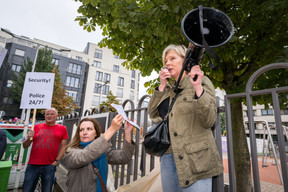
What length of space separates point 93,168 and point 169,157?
43.9 inches

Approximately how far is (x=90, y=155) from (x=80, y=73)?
132ft

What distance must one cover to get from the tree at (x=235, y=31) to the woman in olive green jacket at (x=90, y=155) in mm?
1833

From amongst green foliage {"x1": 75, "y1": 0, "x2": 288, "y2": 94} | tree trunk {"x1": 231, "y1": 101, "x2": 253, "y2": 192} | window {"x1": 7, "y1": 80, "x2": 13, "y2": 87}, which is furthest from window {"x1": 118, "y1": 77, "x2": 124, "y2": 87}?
tree trunk {"x1": 231, "y1": 101, "x2": 253, "y2": 192}

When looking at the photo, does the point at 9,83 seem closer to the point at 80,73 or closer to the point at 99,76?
the point at 80,73

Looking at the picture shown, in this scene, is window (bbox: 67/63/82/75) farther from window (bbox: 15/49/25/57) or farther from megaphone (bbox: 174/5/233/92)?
megaphone (bbox: 174/5/233/92)

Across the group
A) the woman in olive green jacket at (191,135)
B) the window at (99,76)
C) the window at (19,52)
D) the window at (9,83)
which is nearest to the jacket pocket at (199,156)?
the woman in olive green jacket at (191,135)

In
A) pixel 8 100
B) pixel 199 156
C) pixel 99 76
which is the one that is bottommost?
pixel 199 156

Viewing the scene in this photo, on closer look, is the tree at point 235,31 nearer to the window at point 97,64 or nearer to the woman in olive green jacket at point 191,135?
the woman in olive green jacket at point 191,135

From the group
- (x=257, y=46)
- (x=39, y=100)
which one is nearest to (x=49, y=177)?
(x=39, y=100)

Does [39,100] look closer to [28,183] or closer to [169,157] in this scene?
[28,183]

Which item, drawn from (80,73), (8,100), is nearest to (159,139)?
(8,100)

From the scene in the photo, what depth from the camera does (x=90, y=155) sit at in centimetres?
188

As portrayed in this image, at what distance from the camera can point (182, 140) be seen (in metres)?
1.36

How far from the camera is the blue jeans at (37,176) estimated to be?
3.35 m
